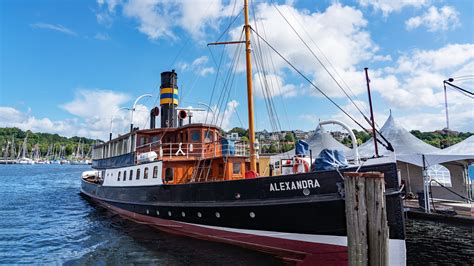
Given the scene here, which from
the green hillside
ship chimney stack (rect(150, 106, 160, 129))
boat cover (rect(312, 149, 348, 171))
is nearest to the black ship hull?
boat cover (rect(312, 149, 348, 171))

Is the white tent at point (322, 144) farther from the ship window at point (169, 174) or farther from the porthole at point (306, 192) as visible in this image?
the porthole at point (306, 192)

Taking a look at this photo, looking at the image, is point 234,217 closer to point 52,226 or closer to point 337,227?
point 337,227

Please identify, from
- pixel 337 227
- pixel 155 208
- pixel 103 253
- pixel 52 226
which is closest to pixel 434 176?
pixel 337 227

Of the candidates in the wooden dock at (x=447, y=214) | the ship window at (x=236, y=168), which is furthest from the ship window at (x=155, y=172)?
the wooden dock at (x=447, y=214)

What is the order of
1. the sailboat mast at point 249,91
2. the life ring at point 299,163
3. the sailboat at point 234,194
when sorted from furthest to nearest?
the sailboat mast at point 249,91 → the life ring at point 299,163 → the sailboat at point 234,194

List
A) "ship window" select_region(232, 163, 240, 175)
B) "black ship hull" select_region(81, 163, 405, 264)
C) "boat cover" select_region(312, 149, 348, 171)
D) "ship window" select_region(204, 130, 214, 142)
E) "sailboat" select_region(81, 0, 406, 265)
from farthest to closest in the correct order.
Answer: "ship window" select_region(204, 130, 214, 142), "ship window" select_region(232, 163, 240, 175), "boat cover" select_region(312, 149, 348, 171), "sailboat" select_region(81, 0, 406, 265), "black ship hull" select_region(81, 163, 405, 264)

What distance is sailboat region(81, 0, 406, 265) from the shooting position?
807 cm

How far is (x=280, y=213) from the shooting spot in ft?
29.5

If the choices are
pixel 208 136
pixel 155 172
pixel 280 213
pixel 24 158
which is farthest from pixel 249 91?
pixel 24 158

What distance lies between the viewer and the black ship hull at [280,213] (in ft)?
26.1

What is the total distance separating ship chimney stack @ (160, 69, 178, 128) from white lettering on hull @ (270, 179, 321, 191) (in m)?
9.76

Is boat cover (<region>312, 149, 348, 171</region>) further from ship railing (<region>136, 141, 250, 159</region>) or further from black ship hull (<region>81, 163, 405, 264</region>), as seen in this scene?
ship railing (<region>136, 141, 250, 159</region>)

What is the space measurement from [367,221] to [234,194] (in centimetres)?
502

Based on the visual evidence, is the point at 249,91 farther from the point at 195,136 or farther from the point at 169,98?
the point at 169,98
